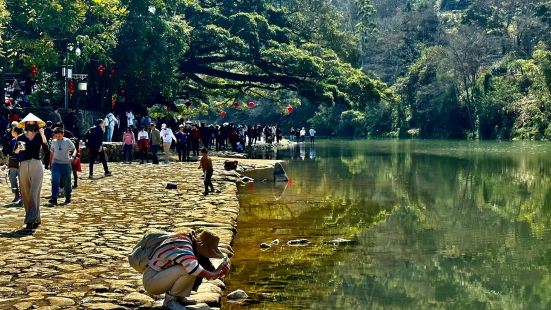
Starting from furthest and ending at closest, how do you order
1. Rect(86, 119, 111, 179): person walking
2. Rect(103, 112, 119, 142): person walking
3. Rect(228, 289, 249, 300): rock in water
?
Rect(103, 112, 119, 142): person walking < Rect(86, 119, 111, 179): person walking < Rect(228, 289, 249, 300): rock in water

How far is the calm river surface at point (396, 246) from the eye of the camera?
808cm

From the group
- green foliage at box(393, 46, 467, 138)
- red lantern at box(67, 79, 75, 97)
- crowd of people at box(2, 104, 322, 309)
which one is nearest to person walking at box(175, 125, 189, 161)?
red lantern at box(67, 79, 75, 97)

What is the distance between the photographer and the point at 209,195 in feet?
51.5

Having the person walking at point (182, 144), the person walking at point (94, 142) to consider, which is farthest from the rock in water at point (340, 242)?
the person walking at point (182, 144)

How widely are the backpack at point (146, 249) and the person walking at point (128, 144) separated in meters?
20.0

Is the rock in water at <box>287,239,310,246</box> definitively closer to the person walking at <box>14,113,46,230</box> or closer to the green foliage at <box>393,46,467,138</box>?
the person walking at <box>14,113,46,230</box>

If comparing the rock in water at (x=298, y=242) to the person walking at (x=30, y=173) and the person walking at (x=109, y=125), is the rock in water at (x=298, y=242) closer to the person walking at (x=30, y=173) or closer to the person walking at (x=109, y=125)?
the person walking at (x=30, y=173)

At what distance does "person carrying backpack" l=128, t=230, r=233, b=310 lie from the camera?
6324 mm

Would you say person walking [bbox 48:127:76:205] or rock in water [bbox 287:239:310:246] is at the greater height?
person walking [bbox 48:127:76:205]

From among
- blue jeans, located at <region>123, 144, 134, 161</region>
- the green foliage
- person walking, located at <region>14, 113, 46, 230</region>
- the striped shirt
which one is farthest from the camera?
the green foliage

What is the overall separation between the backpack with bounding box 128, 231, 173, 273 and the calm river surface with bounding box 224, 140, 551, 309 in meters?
1.21

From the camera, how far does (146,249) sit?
6.55 m

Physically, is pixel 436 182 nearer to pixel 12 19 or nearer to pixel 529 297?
pixel 529 297

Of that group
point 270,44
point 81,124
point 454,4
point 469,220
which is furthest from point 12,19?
point 454,4
